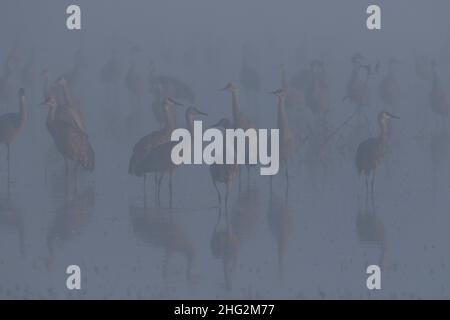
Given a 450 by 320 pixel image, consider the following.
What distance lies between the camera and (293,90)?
3.73 metres

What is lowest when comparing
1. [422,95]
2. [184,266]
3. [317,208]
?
[184,266]

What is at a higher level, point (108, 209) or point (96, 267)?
point (108, 209)

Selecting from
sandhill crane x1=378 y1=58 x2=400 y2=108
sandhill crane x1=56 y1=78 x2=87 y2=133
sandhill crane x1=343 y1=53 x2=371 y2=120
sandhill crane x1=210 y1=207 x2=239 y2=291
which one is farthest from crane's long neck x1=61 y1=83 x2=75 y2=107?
sandhill crane x1=378 y1=58 x2=400 y2=108

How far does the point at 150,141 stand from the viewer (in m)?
3.72

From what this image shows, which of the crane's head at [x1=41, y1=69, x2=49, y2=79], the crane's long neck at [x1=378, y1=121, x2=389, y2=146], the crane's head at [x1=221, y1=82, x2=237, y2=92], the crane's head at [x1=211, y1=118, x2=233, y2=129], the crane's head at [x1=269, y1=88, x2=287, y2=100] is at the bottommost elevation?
the crane's long neck at [x1=378, y1=121, x2=389, y2=146]

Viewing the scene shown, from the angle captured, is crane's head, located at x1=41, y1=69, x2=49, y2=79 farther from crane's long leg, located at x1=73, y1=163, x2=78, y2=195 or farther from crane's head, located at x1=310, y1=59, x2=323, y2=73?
crane's head, located at x1=310, y1=59, x2=323, y2=73

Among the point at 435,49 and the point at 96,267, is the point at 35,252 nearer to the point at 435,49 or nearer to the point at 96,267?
the point at 96,267

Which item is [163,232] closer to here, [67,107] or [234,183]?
[234,183]

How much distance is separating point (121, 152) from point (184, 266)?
0.65m

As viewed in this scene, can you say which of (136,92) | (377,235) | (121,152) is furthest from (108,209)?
(377,235)

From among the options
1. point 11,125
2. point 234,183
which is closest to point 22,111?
point 11,125

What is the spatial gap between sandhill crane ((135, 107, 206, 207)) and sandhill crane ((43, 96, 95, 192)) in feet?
0.85

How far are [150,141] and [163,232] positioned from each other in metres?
0.46

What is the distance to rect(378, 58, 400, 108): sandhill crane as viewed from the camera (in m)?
3.68
